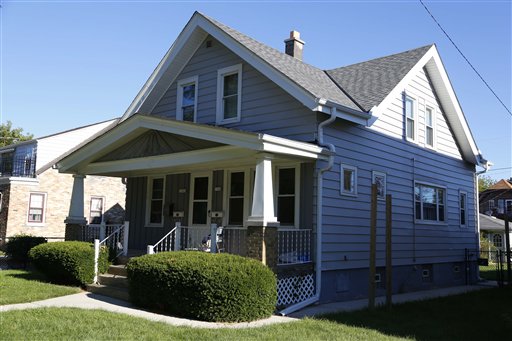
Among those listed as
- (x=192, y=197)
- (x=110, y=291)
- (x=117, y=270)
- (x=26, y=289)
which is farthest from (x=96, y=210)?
(x=110, y=291)

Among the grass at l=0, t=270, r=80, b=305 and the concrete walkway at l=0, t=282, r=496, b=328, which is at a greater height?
the grass at l=0, t=270, r=80, b=305

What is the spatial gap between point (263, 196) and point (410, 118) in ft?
24.9

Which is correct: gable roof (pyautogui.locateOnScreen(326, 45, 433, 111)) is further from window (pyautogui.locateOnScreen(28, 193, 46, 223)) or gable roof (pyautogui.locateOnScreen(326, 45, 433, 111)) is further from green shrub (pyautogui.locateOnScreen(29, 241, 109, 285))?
window (pyautogui.locateOnScreen(28, 193, 46, 223))

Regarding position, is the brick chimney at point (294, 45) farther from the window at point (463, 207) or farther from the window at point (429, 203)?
the window at point (463, 207)

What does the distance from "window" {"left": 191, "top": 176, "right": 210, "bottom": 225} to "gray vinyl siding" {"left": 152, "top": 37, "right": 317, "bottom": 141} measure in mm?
1737

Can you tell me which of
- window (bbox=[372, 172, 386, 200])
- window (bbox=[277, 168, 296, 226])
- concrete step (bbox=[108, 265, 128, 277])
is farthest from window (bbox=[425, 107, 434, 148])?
concrete step (bbox=[108, 265, 128, 277])

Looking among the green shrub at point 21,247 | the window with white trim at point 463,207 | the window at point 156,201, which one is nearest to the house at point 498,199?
the window with white trim at point 463,207

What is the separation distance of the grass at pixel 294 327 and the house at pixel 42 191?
16797 millimetres

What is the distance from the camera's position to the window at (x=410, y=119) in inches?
605

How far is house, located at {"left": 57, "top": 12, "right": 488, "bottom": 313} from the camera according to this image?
11.1 metres

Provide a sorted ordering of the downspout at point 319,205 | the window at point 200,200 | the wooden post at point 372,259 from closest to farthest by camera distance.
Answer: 1. the wooden post at point 372,259
2. the downspout at point 319,205
3. the window at point 200,200

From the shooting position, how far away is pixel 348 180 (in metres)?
12.6

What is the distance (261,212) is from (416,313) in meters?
3.72

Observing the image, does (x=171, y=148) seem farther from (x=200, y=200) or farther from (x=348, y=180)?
(x=348, y=180)
